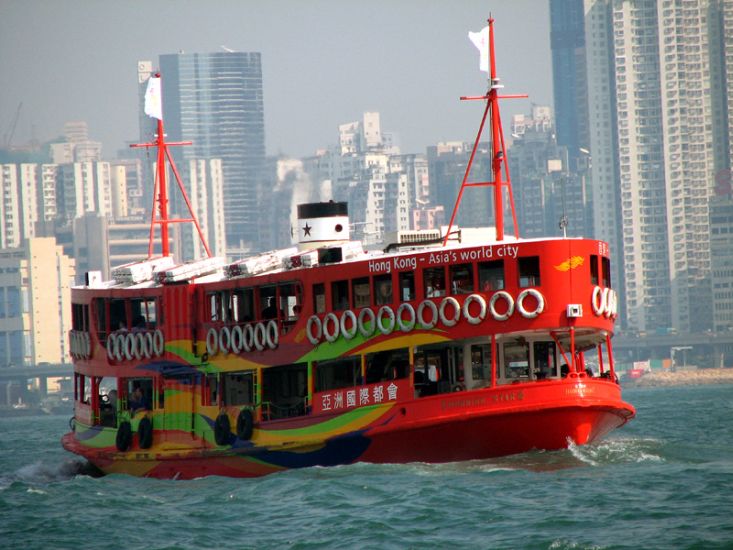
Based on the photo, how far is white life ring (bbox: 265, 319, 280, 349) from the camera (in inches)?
1318

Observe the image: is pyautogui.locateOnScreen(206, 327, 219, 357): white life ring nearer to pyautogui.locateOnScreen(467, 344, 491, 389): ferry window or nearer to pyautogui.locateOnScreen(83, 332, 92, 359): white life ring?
pyautogui.locateOnScreen(83, 332, 92, 359): white life ring

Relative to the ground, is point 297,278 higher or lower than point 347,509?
higher

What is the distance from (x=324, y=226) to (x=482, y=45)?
20.1 ft

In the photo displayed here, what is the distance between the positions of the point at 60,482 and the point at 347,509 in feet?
37.9

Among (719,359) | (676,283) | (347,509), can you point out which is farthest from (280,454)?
(676,283)

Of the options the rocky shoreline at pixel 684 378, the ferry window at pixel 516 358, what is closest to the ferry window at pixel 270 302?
the ferry window at pixel 516 358

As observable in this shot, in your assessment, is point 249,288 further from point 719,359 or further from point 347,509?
point 719,359

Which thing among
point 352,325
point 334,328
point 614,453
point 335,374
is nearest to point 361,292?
point 352,325

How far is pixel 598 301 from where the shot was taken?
101 feet

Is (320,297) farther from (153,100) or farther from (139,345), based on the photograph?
(153,100)

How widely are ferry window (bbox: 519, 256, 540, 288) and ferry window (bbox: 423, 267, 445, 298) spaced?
5.48 ft

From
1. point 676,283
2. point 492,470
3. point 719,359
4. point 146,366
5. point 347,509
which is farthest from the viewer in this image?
point 676,283

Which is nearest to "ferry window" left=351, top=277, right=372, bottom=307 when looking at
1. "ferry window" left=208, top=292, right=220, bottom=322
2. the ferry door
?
"ferry window" left=208, top=292, right=220, bottom=322

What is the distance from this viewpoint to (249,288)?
3450cm
